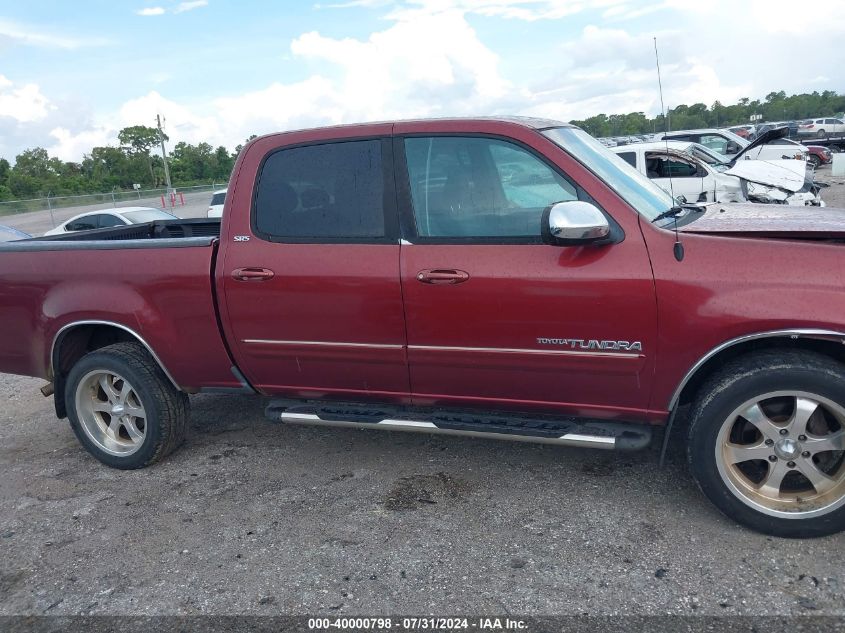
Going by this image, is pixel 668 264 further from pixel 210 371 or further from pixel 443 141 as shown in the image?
pixel 210 371

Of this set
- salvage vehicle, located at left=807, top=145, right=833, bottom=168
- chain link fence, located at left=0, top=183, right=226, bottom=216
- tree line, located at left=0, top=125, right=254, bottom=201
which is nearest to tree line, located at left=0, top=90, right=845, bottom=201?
tree line, located at left=0, top=125, right=254, bottom=201

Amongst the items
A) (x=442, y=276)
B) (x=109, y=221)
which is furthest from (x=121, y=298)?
(x=109, y=221)

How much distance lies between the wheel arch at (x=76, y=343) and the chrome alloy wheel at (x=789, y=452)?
10.2 feet

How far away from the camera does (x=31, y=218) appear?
2988 centimetres

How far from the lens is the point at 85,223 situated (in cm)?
1384

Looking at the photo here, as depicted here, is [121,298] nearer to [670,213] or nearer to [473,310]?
[473,310]

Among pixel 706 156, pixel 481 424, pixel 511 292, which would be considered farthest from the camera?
pixel 706 156

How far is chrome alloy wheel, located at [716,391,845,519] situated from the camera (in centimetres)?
299

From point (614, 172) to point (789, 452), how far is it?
1.58m

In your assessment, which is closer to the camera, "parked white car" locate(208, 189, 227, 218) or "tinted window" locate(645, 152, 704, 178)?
"tinted window" locate(645, 152, 704, 178)

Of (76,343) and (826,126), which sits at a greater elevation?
(826,126)

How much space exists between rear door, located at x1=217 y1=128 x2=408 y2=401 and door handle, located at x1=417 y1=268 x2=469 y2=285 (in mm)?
149

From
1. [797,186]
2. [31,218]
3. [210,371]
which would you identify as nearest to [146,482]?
[210,371]

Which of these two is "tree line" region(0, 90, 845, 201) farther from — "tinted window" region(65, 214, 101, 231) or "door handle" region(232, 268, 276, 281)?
"door handle" region(232, 268, 276, 281)
